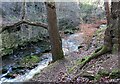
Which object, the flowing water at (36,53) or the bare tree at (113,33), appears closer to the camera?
the bare tree at (113,33)

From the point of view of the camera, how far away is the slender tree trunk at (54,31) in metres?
13.6

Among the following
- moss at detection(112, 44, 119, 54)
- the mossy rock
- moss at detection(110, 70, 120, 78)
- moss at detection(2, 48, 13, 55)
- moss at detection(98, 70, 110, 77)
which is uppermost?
moss at detection(112, 44, 119, 54)

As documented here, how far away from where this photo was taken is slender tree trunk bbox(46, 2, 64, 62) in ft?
44.5

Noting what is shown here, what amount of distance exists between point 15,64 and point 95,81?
441 inches

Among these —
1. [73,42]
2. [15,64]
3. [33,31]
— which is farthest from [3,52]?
[73,42]

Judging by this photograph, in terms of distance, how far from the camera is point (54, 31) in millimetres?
13930

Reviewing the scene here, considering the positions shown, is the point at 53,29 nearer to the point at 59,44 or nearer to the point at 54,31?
the point at 54,31

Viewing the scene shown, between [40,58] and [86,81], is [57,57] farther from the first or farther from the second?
[86,81]

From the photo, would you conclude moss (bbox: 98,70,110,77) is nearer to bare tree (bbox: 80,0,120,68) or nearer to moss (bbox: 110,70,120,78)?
moss (bbox: 110,70,120,78)

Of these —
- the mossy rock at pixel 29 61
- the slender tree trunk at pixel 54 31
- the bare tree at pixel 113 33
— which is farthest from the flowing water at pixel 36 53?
the bare tree at pixel 113 33

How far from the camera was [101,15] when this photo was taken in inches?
1345

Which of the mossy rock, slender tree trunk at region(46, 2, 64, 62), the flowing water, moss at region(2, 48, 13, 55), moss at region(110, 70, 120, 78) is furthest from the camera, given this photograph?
moss at region(2, 48, 13, 55)

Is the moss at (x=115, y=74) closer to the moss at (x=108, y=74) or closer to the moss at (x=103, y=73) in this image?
the moss at (x=108, y=74)

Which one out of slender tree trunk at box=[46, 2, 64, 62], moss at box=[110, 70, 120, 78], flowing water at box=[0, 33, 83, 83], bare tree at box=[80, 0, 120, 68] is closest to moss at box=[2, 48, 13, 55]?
flowing water at box=[0, 33, 83, 83]
